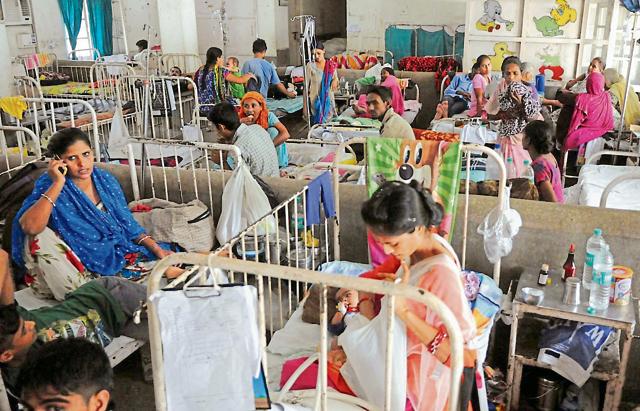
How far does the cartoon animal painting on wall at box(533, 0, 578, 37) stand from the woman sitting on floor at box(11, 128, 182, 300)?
7575 mm

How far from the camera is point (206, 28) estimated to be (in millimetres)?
13094

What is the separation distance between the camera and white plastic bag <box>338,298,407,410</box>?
1.98 m

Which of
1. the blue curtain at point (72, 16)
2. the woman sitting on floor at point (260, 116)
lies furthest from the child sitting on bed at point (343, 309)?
the blue curtain at point (72, 16)

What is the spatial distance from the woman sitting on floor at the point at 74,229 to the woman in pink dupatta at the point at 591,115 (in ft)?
15.4

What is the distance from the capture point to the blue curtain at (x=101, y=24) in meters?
12.4

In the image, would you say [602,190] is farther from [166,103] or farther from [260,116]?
[166,103]

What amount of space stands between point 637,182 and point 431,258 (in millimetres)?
3693

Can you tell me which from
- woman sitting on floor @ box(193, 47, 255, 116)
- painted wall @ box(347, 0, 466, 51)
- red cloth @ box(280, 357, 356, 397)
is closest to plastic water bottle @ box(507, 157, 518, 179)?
red cloth @ box(280, 357, 356, 397)

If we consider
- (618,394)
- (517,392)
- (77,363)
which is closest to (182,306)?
(77,363)

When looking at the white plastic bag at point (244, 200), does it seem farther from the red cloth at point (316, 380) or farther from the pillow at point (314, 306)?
the red cloth at point (316, 380)

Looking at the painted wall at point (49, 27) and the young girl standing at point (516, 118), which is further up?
the painted wall at point (49, 27)

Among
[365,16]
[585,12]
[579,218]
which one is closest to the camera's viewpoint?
[579,218]

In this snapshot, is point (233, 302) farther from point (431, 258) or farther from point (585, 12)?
point (585, 12)

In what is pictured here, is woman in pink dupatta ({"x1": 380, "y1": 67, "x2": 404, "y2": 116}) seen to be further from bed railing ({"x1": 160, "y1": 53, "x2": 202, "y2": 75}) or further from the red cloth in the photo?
the red cloth
